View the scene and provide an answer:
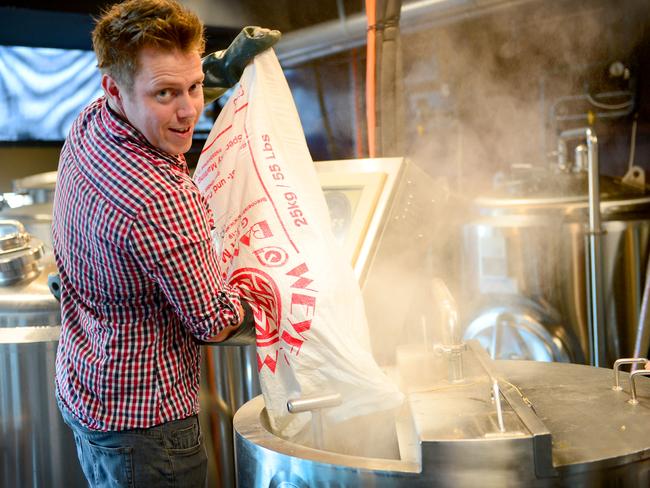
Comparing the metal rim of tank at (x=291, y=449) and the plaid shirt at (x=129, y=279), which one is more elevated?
the plaid shirt at (x=129, y=279)

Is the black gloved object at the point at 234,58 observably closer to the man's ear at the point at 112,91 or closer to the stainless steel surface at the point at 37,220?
the man's ear at the point at 112,91

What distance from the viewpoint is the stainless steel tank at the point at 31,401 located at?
196cm

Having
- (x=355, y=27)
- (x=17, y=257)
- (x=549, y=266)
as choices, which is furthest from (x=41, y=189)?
(x=549, y=266)

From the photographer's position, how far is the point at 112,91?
45.9 inches

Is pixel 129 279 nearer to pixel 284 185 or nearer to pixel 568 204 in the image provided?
pixel 284 185

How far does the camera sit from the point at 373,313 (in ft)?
5.91

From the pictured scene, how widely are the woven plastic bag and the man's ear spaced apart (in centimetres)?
31

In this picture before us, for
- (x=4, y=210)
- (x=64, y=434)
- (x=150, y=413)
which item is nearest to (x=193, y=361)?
(x=150, y=413)

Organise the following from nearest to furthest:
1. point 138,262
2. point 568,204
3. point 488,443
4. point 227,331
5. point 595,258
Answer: point 488,443
point 138,262
point 227,331
point 595,258
point 568,204

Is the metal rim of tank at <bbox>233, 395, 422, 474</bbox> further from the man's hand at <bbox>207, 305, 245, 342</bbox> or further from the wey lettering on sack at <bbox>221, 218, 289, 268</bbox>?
the wey lettering on sack at <bbox>221, 218, 289, 268</bbox>

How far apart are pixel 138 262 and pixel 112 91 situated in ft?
0.95

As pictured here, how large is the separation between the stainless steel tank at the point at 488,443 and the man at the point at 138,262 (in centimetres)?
17

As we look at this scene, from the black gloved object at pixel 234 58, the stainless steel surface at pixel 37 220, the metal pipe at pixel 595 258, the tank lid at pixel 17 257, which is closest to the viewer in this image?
the black gloved object at pixel 234 58

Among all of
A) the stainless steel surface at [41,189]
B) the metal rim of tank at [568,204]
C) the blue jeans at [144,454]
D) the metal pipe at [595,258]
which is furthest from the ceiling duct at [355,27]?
the blue jeans at [144,454]
